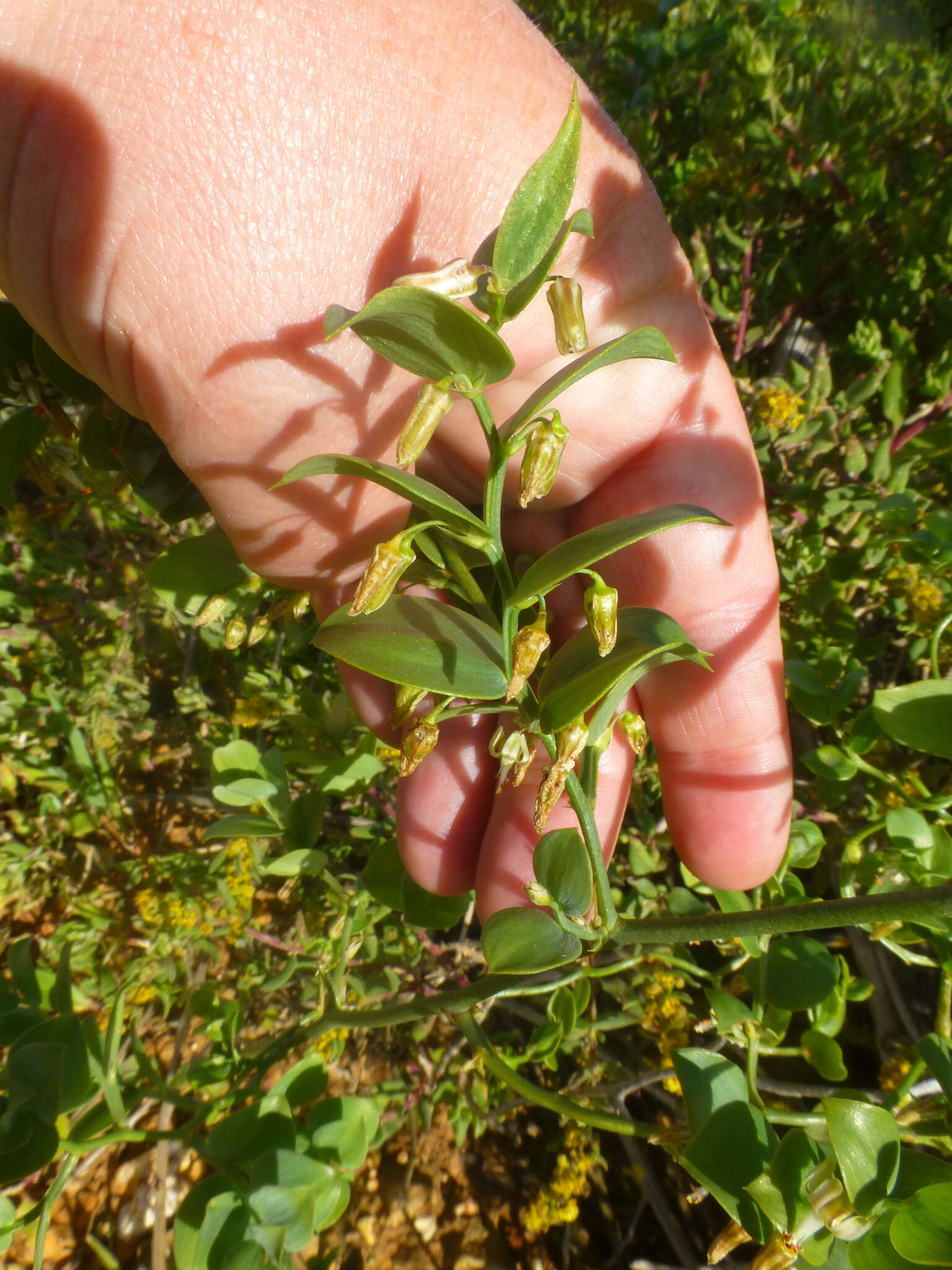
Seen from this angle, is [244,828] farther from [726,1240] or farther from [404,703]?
[726,1240]

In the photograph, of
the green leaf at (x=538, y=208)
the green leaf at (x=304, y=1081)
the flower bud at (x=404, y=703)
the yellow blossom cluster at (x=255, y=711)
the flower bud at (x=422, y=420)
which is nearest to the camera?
the green leaf at (x=538, y=208)

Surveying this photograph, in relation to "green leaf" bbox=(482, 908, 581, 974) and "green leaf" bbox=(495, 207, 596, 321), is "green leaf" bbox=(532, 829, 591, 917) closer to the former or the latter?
"green leaf" bbox=(482, 908, 581, 974)

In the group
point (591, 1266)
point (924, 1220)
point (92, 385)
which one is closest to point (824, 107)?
point (92, 385)

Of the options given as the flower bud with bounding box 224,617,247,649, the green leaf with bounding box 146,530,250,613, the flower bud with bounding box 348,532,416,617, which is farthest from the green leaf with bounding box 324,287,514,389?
the green leaf with bounding box 146,530,250,613

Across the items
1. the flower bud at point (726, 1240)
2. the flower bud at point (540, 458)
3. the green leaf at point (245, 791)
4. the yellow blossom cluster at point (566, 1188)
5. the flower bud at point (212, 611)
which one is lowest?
the yellow blossom cluster at point (566, 1188)

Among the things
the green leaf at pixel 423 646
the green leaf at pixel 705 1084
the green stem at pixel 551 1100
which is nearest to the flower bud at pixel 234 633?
the green leaf at pixel 423 646

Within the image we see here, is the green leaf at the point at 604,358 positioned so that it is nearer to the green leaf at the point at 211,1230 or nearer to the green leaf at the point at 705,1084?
the green leaf at the point at 705,1084
